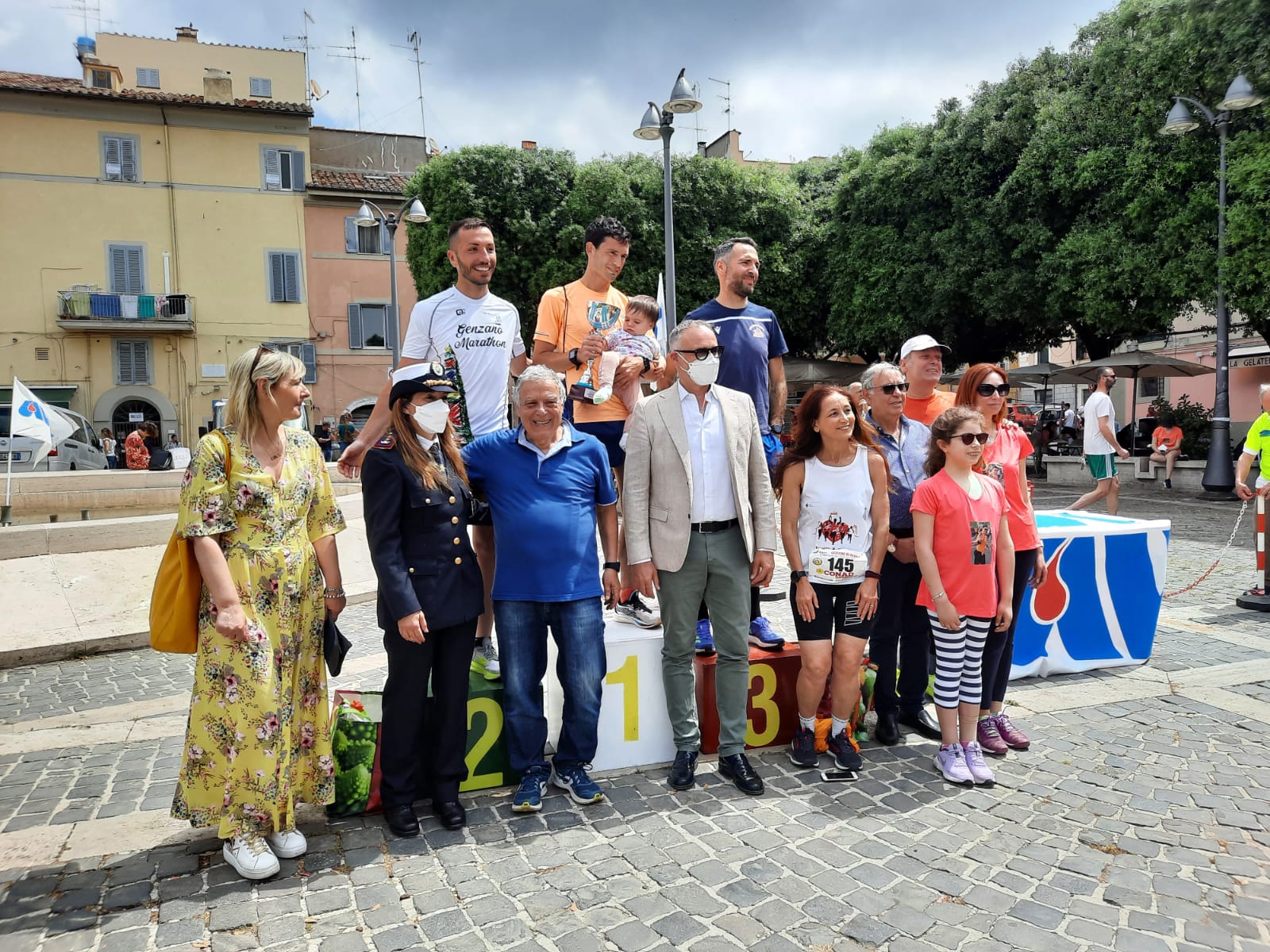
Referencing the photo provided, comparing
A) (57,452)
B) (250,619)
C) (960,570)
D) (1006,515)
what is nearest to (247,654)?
(250,619)

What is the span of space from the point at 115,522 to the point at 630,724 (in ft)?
19.5

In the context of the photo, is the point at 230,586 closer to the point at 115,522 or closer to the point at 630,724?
the point at 630,724

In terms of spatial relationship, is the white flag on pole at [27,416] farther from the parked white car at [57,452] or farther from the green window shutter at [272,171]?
the green window shutter at [272,171]

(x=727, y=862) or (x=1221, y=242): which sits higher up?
(x=1221, y=242)

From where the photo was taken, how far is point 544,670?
3887mm

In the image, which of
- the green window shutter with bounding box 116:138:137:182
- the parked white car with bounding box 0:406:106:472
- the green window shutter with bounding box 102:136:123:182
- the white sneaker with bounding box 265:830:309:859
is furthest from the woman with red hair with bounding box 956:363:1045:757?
the green window shutter with bounding box 102:136:123:182

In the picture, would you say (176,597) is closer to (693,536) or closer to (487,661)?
(487,661)

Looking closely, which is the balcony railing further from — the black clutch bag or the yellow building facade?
the black clutch bag

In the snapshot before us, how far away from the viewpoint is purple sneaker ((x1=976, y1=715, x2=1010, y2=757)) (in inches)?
175

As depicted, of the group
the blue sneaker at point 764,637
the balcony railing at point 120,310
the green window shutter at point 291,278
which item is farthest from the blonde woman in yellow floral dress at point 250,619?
the green window shutter at point 291,278

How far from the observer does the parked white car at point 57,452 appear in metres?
17.2

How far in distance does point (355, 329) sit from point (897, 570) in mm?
32519

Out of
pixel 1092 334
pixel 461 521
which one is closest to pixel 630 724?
pixel 461 521

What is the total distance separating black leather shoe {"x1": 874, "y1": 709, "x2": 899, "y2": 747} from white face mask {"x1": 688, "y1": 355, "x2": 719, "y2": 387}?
2.13 meters
